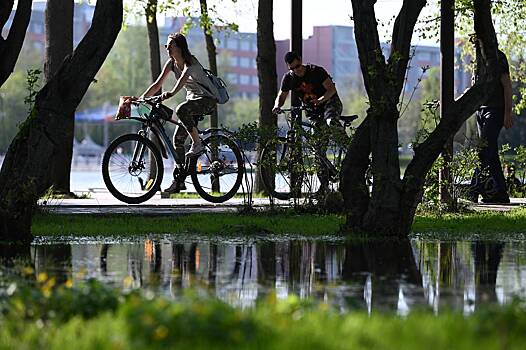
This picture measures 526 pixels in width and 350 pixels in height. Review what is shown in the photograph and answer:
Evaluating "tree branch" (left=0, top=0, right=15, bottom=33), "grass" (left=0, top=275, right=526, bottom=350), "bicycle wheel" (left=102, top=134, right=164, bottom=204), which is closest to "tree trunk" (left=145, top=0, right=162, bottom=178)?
"bicycle wheel" (left=102, top=134, right=164, bottom=204)

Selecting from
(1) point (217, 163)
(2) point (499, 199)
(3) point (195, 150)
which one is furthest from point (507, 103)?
(3) point (195, 150)

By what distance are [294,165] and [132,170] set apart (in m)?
2.57

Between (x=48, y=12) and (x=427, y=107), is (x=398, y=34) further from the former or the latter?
(x=48, y=12)

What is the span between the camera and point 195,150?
17.4 meters

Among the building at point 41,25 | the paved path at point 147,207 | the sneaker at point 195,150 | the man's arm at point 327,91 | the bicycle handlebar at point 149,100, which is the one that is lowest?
the paved path at point 147,207

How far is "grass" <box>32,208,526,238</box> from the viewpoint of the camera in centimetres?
1355

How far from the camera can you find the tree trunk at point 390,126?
12.4m

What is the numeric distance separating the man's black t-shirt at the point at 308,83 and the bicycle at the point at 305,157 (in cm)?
108

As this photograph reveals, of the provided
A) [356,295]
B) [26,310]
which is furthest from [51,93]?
[26,310]

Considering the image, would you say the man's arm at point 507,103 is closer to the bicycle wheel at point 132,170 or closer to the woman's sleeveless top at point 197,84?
the woman's sleeveless top at point 197,84

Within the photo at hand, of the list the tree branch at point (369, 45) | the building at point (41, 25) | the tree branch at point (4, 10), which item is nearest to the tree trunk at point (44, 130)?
the tree branch at point (4, 10)

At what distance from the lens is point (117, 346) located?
215 inches

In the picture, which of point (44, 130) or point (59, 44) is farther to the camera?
point (59, 44)

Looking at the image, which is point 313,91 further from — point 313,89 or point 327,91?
point 327,91
